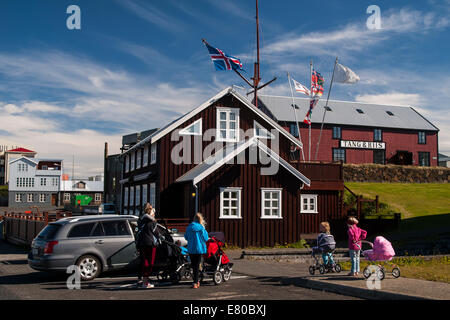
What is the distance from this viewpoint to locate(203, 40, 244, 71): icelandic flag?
1129 inches

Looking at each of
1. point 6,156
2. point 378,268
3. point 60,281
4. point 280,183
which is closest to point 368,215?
point 280,183

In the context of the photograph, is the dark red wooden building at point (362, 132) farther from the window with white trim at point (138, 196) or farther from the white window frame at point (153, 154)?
the white window frame at point (153, 154)

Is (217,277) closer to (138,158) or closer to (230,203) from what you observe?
(230,203)

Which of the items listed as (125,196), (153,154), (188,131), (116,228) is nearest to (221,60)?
(188,131)

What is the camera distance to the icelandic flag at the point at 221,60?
2869 cm

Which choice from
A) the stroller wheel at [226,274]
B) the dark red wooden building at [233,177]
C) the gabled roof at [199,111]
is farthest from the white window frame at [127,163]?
the stroller wheel at [226,274]

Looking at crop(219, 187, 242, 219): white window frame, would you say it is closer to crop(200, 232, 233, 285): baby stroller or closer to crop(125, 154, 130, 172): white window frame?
crop(200, 232, 233, 285): baby stroller

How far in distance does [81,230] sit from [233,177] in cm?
1116

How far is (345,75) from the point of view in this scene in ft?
118

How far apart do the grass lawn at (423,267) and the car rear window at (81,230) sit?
7.91 meters

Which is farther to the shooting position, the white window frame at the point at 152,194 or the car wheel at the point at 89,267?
the white window frame at the point at 152,194

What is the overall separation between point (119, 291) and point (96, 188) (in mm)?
83459

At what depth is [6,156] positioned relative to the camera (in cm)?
11481

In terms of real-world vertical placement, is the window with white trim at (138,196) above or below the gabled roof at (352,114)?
below
